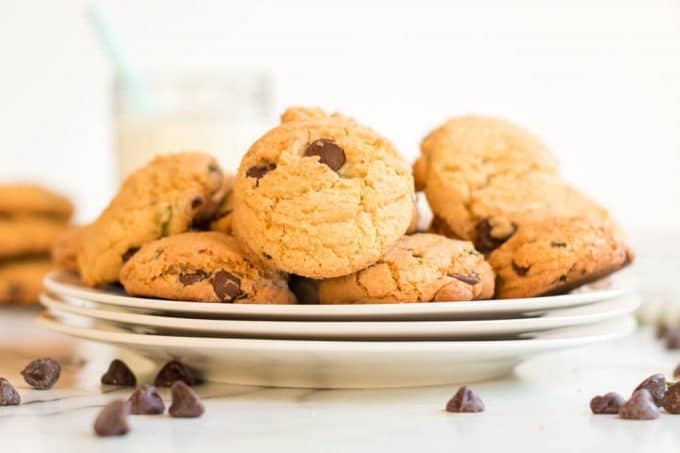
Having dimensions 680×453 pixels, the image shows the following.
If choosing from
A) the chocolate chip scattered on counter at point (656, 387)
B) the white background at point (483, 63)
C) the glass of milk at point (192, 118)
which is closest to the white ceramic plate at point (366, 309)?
the chocolate chip scattered on counter at point (656, 387)

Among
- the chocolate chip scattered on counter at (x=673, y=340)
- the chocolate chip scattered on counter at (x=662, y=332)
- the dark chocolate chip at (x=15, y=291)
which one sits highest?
the chocolate chip scattered on counter at (x=673, y=340)

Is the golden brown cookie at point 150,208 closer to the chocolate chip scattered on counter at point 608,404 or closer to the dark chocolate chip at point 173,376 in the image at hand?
the dark chocolate chip at point 173,376

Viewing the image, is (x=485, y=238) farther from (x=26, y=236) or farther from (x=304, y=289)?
(x=26, y=236)

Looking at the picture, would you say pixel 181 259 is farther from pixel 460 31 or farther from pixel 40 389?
pixel 460 31

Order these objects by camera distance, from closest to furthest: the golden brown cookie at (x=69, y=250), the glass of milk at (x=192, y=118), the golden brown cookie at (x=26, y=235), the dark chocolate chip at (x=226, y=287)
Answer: the dark chocolate chip at (x=226, y=287) → the golden brown cookie at (x=69, y=250) → the golden brown cookie at (x=26, y=235) → the glass of milk at (x=192, y=118)

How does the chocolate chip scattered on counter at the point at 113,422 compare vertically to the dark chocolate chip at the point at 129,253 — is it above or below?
below

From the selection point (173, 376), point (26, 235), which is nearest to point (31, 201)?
point (26, 235)

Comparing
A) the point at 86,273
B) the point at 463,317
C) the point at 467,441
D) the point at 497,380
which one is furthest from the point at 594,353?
the point at 86,273
